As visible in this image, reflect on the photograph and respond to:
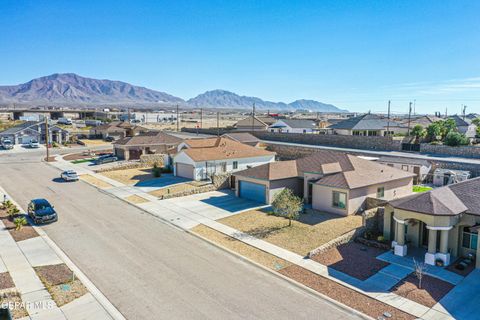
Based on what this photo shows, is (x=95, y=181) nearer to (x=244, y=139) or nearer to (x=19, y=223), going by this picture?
(x=19, y=223)

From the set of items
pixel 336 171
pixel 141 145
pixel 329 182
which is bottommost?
pixel 329 182

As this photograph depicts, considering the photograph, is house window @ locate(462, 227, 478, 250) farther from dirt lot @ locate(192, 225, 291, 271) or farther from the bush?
the bush

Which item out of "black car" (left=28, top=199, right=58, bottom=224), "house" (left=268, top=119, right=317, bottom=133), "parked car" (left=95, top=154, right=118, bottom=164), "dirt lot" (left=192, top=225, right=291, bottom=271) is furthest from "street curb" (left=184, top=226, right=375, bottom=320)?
"house" (left=268, top=119, right=317, bottom=133)

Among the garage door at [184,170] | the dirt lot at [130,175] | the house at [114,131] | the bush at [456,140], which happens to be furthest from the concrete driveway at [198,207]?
the house at [114,131]

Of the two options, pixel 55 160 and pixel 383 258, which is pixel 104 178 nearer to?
pixel 55 160

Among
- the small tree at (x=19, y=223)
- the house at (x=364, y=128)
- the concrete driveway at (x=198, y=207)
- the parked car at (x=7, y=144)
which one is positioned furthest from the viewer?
the parked car at (x=7, y=144)

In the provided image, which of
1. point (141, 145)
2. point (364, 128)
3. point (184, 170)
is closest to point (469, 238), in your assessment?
point (184, 170)

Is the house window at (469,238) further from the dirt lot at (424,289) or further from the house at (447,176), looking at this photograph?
the house at (447,176)
